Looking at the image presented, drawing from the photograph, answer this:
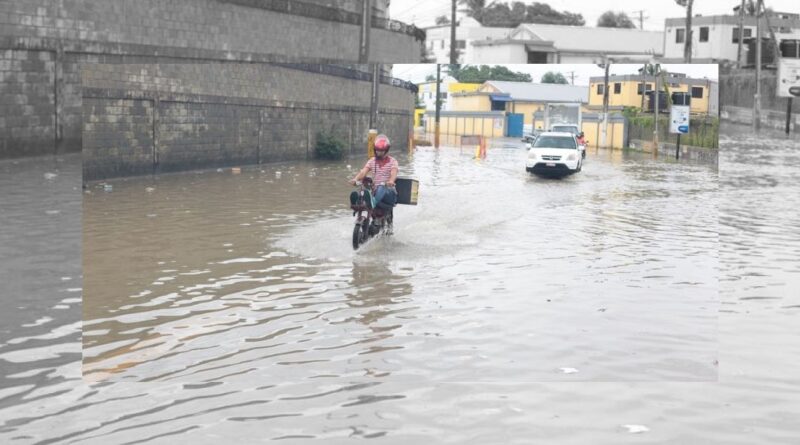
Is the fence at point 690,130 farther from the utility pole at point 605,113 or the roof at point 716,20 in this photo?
the roof at point 716,20

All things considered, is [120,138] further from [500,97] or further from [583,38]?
[583,38]

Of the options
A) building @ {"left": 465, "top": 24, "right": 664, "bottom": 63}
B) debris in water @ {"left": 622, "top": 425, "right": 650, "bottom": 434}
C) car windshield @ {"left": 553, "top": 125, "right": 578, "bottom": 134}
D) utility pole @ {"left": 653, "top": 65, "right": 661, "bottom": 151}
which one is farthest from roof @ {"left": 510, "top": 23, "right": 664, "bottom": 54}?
debris in water @ {"left": 622, "top": 425, "right": 650, "bottom": 434}

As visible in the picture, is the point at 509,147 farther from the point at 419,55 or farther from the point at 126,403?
the point at 419,55

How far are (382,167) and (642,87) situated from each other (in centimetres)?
244

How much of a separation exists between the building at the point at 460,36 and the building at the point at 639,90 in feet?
175

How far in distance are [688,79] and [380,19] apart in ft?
112

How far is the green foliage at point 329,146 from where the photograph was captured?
422 inches

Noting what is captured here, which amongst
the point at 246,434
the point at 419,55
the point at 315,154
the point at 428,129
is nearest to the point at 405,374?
the point at 246,434

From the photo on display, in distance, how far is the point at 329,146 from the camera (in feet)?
36.0

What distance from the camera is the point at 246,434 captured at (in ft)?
20.0

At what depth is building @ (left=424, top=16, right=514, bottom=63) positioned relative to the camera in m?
66.8

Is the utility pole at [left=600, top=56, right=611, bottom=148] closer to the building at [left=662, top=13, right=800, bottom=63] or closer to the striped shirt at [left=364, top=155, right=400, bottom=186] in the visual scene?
the striped shirt at [left=364, top=155, right=400, bottom=186]

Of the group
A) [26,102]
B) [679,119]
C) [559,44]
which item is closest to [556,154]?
[679,119]

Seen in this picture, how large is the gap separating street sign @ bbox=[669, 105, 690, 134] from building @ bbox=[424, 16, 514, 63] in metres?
53.4
